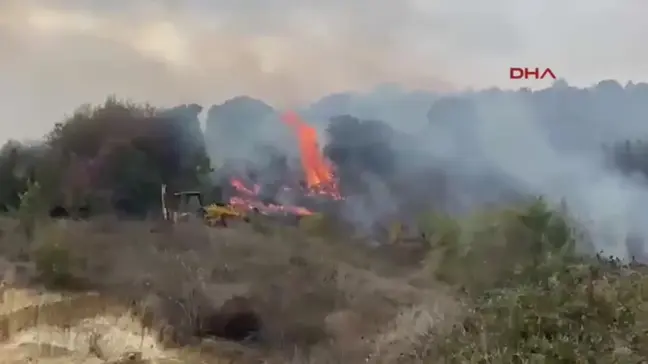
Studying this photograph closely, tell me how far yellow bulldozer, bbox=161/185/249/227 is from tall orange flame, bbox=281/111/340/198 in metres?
0.17

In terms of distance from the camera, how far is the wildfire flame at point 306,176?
5.58ft

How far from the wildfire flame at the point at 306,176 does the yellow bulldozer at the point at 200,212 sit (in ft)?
0.06

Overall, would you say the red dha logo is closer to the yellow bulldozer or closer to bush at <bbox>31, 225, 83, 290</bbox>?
the yellow bulldozer

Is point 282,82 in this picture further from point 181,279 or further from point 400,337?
point 400,337

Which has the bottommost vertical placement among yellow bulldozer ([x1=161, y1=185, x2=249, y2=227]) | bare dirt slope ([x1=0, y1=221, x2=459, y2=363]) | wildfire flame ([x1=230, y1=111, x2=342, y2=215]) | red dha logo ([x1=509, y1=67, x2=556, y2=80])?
bare dirt slope ([x1=0, y1=221, x2=459, y2=363])

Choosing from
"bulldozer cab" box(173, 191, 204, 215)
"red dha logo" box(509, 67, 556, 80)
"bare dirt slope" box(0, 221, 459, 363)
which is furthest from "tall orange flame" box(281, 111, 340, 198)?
"red dha logo" box(509, 67, 556, 80)

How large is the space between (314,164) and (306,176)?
0.03 m

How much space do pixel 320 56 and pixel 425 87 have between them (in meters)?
0.24

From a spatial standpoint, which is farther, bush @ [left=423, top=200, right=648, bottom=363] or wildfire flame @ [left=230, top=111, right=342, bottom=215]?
wildfire flame @ [left=230, top=111, right=342, bottom=215]

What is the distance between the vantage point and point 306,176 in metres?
1.70

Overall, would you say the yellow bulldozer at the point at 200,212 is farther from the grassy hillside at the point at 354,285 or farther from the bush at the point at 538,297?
the bush at the point at 538,297

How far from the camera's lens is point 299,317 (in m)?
1.63

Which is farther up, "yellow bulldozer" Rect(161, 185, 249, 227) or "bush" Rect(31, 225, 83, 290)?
"yellow bulldozer" Rect(161, 185, 249, 227)

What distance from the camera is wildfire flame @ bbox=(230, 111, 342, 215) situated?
170cm
